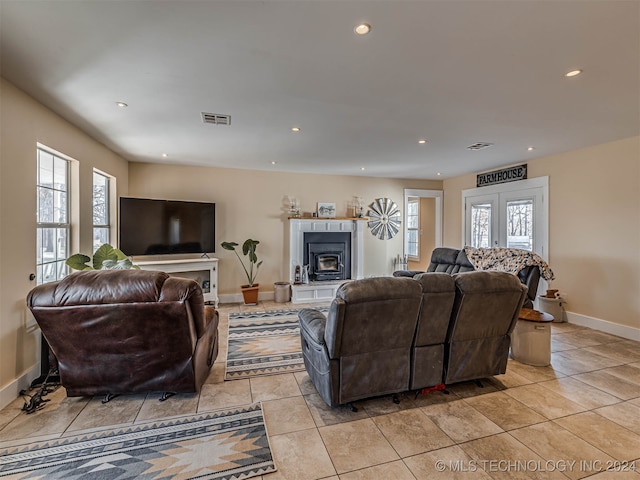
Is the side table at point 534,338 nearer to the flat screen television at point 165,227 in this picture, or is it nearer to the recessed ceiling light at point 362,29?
the recessed ceiling light at point 362,29

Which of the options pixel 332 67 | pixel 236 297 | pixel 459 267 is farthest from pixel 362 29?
pixel 236 297

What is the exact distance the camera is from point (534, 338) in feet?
9.91

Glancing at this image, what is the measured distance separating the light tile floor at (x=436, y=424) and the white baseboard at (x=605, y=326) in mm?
1193

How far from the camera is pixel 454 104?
2.78 metres

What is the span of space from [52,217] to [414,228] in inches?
271

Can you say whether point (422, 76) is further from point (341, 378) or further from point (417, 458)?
point (417, 458)

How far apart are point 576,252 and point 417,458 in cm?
427

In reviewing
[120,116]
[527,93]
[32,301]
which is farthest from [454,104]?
[32,301]

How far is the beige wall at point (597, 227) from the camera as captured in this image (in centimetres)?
382

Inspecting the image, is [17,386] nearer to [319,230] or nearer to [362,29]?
[362,29]

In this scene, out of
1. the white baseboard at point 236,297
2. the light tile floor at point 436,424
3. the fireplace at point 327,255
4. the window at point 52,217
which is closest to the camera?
the light tile floor at point 436,424

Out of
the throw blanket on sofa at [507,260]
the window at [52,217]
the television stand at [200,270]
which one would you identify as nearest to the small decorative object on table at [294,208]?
the television stand at [200,270]

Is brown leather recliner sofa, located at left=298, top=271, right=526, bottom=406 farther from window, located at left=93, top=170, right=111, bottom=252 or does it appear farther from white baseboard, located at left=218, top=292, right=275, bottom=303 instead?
window, located at left=93, top=170, right=111, bottom=252

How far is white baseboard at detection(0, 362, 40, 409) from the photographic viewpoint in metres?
2.31
